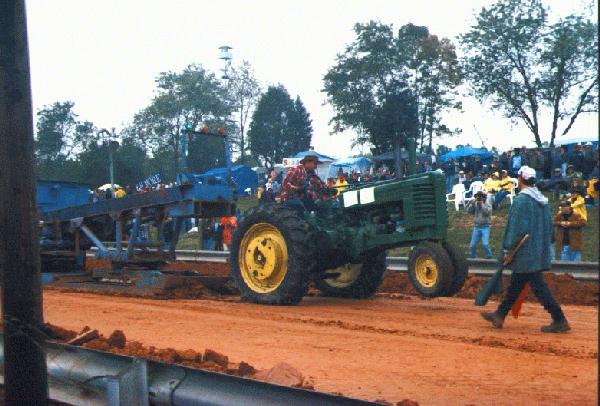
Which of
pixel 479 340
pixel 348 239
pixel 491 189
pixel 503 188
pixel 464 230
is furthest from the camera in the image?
pixel 464 230

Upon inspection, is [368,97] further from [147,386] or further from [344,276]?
[147,386]

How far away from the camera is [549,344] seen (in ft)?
22.0

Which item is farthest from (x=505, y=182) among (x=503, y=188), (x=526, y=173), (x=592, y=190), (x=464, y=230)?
(x=592, y=190)

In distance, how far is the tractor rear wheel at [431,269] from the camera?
9.08 metres

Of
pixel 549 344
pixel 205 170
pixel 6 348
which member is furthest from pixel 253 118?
pixel 6 348

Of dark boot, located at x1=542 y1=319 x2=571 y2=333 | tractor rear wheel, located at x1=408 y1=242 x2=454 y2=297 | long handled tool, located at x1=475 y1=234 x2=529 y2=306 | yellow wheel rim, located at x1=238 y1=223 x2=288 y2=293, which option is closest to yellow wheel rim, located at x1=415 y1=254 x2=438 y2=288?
tractor rear wheel, located at x1=408 y1=242 x2=454 y2=297

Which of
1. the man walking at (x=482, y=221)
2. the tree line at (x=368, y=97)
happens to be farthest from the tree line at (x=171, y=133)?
the man walking at (x=482, y=221)

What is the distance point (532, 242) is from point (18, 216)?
16.2 ft

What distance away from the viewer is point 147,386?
3980 millimetres

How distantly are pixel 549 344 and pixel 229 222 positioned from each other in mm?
14173

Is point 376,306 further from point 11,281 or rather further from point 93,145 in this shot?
point 93,145

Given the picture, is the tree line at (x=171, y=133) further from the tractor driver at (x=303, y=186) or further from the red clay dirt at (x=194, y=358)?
the red clay dirt at (x=194, y=358)

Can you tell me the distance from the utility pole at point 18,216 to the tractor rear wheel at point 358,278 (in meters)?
6.59

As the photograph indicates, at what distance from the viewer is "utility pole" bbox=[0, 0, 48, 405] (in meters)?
3.75
